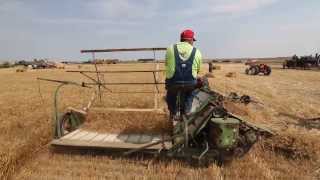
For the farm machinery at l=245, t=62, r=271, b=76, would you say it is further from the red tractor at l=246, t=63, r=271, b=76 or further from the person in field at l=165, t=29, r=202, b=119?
the person in field at l=165, t=29, r=202, b=119

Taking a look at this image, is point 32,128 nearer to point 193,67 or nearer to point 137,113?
point 137,113

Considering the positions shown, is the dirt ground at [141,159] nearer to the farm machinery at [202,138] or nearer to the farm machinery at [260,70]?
the farm machinery at [202,138]

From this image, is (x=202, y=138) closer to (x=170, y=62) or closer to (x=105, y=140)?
(x=170, y=62)

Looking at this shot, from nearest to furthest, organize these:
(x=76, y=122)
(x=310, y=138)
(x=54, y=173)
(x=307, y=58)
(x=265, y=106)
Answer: (x=54, y=173), (x=310, y=138), (x=76, y=122), (x=265, y=106), (x=307, y=58)

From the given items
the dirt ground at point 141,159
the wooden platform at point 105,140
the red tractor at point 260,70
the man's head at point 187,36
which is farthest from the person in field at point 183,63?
the red tractor at point 260,70

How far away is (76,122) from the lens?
930 cm

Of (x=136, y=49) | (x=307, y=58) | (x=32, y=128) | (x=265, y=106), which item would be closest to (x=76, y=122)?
(x=32, y=128)

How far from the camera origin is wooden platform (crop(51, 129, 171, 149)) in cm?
753

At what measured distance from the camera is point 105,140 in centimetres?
807

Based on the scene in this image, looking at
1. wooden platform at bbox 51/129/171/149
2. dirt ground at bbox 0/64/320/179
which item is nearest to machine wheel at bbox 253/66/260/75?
dirt ground at bbox 0/64/320/179

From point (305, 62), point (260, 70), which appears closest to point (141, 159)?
point (260, 70)

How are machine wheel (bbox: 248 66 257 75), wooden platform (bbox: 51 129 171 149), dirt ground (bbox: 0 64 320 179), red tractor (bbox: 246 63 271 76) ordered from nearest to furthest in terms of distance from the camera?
1. dirt ground (bbox: 0 64 320 179)
2. wooden platform (bbox: 51 129 171 149)
3. red tractor (bbox: 246 63 271 76)
4. machine wheel (bbox: 248 66 257 75)

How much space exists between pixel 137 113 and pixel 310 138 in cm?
389

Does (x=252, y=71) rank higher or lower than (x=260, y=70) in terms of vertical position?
lower
